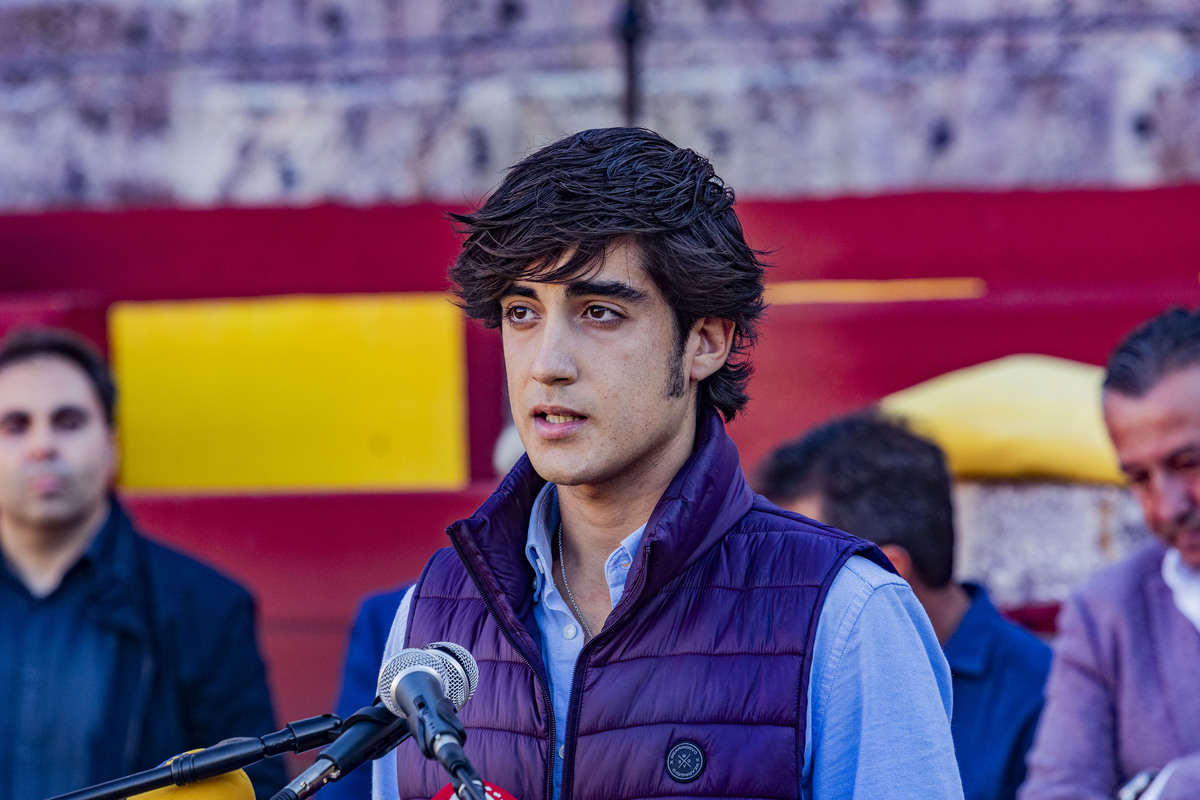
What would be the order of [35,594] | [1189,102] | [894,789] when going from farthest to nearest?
1. [1189,102]
2. [35,594]
3. [894,789]

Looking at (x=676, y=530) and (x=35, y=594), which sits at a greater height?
(x=676, y=530)

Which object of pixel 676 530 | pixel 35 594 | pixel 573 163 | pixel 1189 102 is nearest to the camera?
pixel 676 530

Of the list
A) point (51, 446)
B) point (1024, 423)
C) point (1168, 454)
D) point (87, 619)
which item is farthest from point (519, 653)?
point (1024, 423)

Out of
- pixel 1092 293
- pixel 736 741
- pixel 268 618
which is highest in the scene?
pixel 1092 293

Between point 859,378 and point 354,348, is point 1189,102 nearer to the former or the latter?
point 859,378

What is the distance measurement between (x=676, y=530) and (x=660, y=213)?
1.38 feet

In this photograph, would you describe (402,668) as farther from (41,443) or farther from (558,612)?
(41,443)

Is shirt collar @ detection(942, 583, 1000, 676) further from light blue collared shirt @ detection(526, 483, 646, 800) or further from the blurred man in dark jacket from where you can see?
the blurred man in dark jacket

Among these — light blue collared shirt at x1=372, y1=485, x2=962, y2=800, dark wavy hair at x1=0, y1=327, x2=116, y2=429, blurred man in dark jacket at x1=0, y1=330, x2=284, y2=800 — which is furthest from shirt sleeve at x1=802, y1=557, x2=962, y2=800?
dark wavy hair at x1=0, y1=327, x2=116, y2=429

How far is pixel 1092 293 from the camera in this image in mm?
4160

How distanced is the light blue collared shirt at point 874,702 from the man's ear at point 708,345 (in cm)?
36

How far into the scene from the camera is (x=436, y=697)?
135cm

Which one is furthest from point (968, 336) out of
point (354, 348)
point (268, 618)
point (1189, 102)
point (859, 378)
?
point (268, 618)

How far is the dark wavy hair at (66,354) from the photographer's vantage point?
11.6 ft
